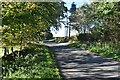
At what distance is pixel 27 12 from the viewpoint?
40.4 feet

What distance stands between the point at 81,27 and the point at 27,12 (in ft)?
136

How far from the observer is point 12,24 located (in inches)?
467

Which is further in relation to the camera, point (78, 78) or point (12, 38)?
point (12, 38)

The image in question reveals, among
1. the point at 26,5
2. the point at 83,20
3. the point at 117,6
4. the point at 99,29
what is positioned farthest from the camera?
the point at 83,20

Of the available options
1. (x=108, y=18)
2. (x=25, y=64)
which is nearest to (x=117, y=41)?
(x=108, y=18)

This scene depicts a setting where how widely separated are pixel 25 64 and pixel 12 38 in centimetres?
312

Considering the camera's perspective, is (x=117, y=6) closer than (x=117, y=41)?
Yes

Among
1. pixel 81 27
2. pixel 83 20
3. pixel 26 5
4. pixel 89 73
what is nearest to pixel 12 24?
pixel 26 5

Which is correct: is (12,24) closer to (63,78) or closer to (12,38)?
(63,78)

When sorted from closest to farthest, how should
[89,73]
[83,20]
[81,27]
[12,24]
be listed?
[12,24]
[89,73]
[83,20]
[81,27]

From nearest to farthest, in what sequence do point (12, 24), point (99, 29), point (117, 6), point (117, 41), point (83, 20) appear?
point (12, 24)
point (117, 6)
point (117, 41)
point (99, 29)
point (83, 20)

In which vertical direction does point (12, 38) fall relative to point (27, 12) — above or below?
below

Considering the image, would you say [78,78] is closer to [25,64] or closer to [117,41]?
[25,64]

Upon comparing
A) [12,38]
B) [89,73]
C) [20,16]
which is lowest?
[89,73]
